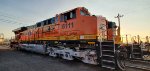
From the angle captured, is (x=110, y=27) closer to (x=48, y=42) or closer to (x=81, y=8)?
(x=81, y=8)

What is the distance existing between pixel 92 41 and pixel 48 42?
5.29 metres

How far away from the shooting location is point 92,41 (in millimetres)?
8469

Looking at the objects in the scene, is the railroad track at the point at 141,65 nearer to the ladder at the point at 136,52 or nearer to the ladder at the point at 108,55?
the ladder at the point at 136,52

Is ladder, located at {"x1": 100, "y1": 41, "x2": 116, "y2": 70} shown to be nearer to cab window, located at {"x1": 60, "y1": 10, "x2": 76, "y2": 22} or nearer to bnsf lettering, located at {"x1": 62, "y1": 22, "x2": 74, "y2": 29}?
bnsf lettering, located at {"x1": 62, "y1": 22, "x2": 74, "y2": 29}

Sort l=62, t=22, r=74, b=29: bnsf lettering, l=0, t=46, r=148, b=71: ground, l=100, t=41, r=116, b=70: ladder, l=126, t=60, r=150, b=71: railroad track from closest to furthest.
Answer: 1. l=100, t=41, r=116, b=70: ladder
2. l=126, t=60, r=150, b=71: railroad track
3. l=0, t=46, r=148, b=71: ground
4. l=62, t=22, r=74, b=29: bnsf lettering

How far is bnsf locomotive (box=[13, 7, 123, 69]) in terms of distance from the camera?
7.72 metres

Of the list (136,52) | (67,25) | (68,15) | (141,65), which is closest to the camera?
(141,65)

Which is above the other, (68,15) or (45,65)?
(68,15)

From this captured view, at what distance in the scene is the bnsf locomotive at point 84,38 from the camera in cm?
772

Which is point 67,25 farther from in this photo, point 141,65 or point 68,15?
point 141,65

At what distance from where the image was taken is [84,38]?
29.0 feet

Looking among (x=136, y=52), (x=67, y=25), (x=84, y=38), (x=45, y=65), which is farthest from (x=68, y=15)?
(x=136, y=52)

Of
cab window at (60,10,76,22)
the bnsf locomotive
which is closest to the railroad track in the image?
the bnsf locomotive

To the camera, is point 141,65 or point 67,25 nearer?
point 141,65
